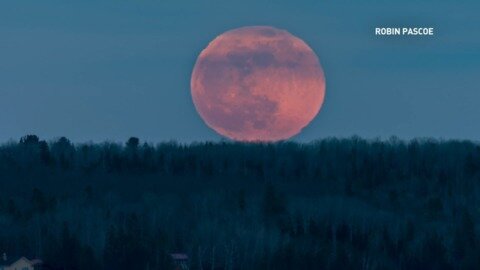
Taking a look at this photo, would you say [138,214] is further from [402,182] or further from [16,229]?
[402,182]

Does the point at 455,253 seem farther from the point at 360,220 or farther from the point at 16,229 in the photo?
the point at 16,229

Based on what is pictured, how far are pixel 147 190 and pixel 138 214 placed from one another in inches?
1133

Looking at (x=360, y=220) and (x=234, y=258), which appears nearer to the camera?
(x=234, y=258)

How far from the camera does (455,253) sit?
370 ft

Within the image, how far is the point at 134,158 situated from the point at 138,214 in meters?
38.1

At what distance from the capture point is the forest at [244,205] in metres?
110

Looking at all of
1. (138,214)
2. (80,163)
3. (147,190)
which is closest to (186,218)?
(138,214)

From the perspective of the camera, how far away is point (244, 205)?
14825 centimetres

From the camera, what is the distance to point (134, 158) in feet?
580

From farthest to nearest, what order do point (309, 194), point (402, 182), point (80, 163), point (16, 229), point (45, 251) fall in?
point (80, 163), point (402, 182), point (309, 194), point (16, 229), point (45, 251)

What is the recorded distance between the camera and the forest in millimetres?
109625

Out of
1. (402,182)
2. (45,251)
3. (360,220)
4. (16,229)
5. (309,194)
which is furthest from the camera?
(402,182)

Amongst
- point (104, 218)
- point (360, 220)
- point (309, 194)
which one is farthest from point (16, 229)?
point (309, 194)

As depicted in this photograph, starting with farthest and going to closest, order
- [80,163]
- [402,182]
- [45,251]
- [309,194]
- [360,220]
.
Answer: [80,163], [402,182], [309,194], [360,220], [45,251]
